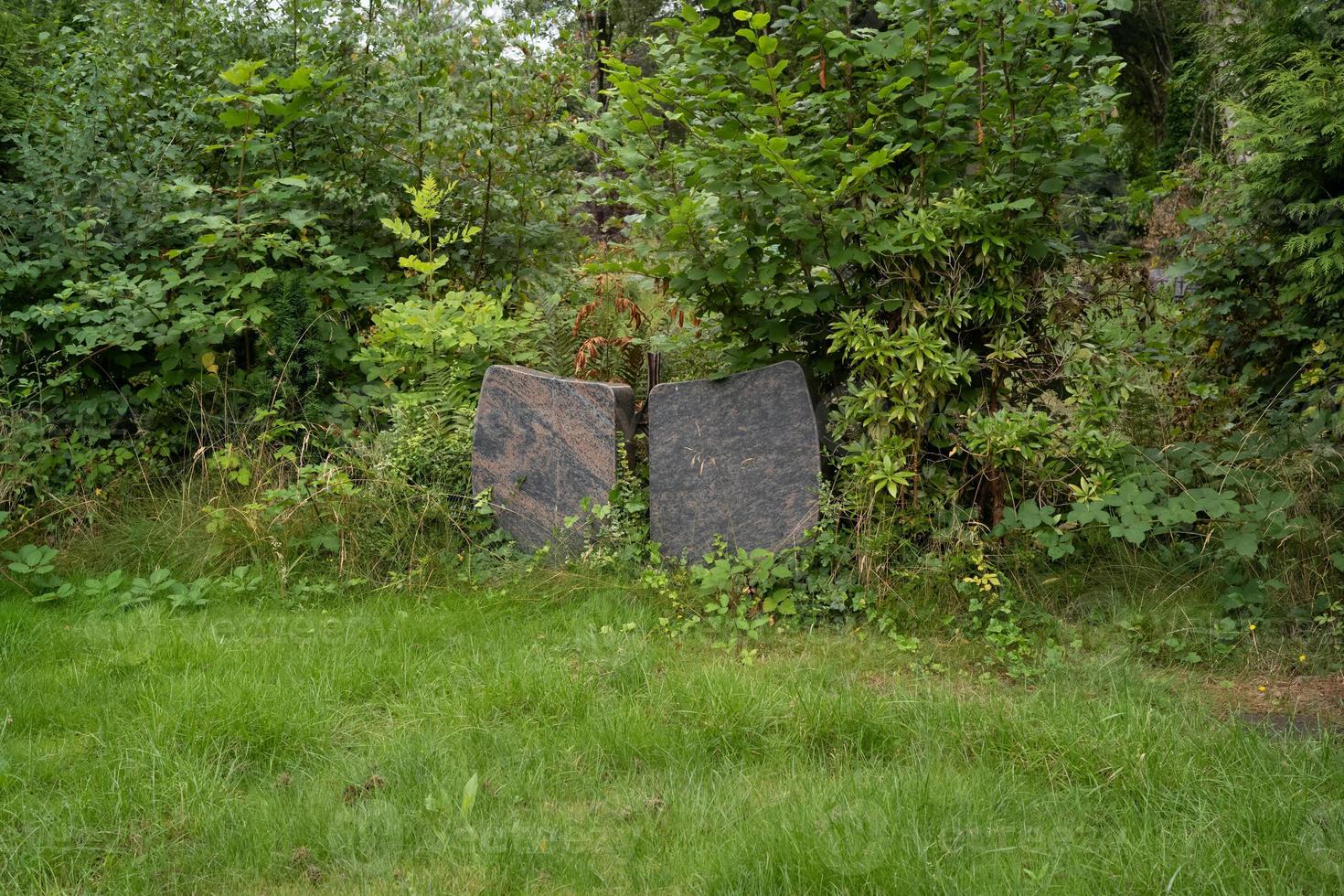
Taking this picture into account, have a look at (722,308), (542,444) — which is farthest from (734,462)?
(542,444)

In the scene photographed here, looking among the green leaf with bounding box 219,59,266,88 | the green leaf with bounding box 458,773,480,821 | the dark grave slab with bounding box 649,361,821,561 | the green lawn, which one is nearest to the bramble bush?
the dark grave slab with bounding box 649,361,821,561

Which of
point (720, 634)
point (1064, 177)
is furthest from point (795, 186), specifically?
point (720, 634)

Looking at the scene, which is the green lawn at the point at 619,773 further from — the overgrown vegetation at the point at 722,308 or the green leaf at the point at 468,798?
the overgrown vegetation at the point at 722,308

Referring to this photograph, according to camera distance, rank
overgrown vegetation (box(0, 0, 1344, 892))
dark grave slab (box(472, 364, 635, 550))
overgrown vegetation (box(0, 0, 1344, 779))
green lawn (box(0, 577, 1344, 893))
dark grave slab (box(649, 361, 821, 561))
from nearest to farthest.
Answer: green lawn (box(0, 577, 1344, 893))
overgrown vegetation (box(0, 0, 1344, 892))
overgrown vegetation (box(0, 0, 1344, 779))
dark grave slab (box(649, 361, 821, 561))
dark grave slab (box(472, 364, 635, 550))

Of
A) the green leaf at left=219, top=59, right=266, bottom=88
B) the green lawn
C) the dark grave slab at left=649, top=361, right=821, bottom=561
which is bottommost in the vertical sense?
the green lawn

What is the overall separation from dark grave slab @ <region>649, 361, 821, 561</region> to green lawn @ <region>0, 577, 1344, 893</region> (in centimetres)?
75

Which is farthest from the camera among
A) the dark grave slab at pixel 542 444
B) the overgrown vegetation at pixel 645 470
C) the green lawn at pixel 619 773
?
the dark grave slab at pixel 542 444

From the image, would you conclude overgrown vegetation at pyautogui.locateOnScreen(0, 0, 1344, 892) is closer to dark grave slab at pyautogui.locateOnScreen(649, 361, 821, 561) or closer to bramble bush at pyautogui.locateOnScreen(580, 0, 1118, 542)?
bramble bush at pyautogui.locateOnScreen(580, 0, 1118, 542)

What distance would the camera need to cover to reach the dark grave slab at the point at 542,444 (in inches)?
201

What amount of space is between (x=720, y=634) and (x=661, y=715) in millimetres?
930

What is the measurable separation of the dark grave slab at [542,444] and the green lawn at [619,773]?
101 cm

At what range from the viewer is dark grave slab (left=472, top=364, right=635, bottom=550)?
511 centimetres

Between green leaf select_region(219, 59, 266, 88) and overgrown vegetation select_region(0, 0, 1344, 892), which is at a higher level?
green leaf select_region(219, 59, 266, 88)

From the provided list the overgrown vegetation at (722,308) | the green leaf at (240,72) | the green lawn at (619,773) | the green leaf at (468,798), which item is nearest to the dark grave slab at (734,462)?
the overgrown vegetation at (722,308)
